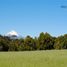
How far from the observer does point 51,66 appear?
16156mm

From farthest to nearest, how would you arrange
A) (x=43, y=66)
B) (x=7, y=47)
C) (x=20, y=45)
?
1. (x=20, y=45)
2. (x=7, y=47)
3. (x=43, y=66)

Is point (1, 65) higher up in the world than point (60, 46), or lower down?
lower down

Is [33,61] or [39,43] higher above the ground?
[39,43]

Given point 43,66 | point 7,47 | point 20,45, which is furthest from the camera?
point 20,45

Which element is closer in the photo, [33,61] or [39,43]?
[33,61]

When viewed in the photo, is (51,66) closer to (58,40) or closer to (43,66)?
(43,66)

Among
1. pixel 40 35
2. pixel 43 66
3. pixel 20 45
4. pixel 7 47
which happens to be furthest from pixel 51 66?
pixel 40 35

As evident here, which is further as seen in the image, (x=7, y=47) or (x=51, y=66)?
(x=7, y=47)

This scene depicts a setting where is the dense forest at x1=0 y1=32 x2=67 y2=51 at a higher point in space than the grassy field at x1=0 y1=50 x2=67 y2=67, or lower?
higher

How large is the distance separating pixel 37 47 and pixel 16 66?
67.9 meters

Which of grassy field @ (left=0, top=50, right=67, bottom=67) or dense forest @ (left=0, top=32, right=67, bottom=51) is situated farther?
dense forest @ (left=0, top=32, right=67, bottom=51)

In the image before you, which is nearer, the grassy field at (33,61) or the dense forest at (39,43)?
the grassy field at (33,61)

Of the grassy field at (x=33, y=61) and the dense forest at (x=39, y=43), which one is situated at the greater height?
the dense forest at (x=39, y=43)

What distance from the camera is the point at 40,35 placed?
9131 cm
